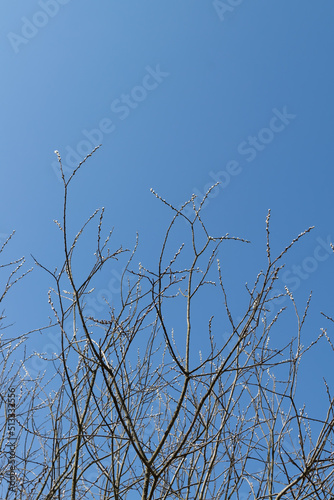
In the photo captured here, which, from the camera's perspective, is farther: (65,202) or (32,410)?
(32,410)

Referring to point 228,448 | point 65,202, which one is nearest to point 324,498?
point 228,448

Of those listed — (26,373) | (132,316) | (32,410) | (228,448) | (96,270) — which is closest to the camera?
(96,270)

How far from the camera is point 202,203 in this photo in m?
2.23

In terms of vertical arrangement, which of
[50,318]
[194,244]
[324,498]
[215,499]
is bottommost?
[324,498]

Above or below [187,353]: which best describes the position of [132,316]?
above

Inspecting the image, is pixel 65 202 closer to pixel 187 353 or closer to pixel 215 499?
pixel 187 353

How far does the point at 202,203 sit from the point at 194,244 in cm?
30

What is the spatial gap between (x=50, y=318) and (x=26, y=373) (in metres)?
0.85

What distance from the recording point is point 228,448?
3008 millimetres

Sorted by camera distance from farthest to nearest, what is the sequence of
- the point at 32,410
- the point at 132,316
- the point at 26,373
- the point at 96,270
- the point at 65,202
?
the point at 26,373
the point at 32,410
the point at 132,316
the point at 96,270
the point at 65,202

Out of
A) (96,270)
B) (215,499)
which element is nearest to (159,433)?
(215,499)

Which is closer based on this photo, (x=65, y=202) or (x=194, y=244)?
(x=65, y=202)

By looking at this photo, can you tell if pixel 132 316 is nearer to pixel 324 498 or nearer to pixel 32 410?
pixel 32 410

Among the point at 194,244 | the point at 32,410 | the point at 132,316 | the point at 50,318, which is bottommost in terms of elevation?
the point at 194,244
